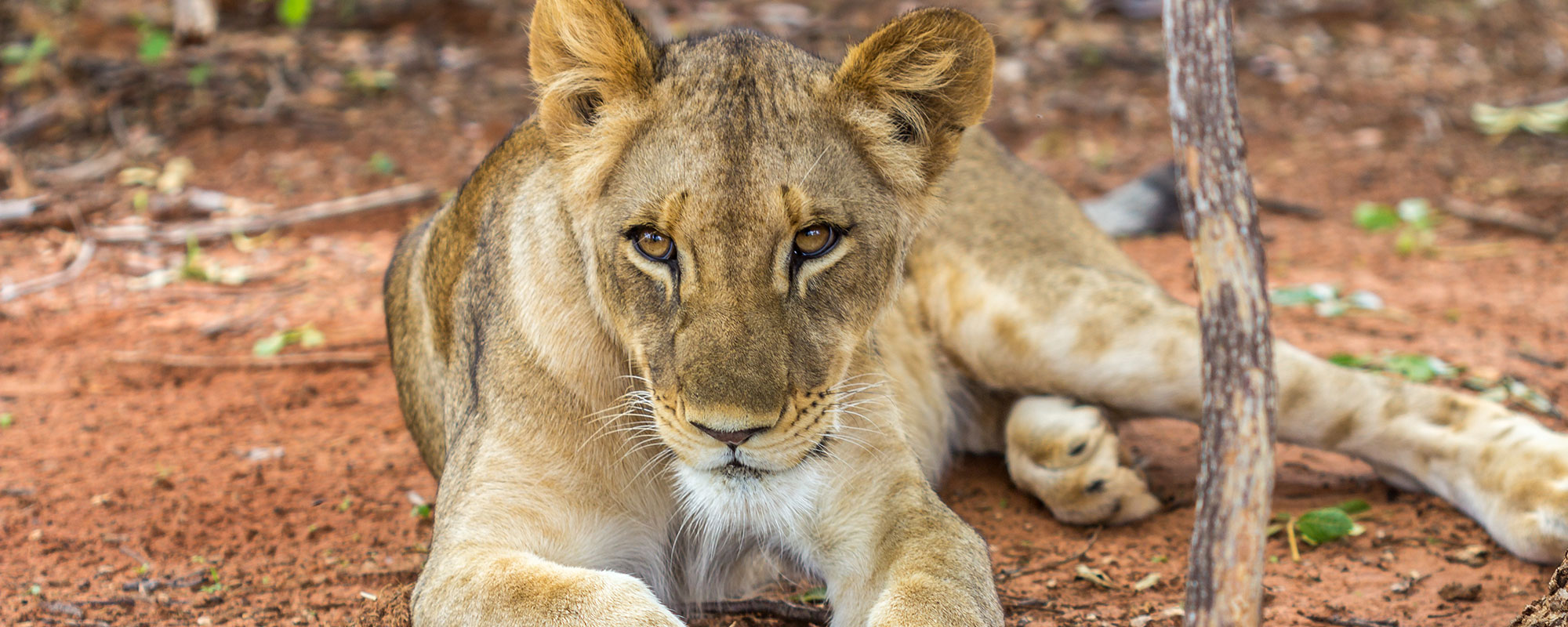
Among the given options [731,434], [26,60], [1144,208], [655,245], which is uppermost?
[655,245]

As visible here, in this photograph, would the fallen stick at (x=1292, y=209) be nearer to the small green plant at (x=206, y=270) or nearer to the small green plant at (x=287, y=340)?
the small green plant at (x=287, y=340)

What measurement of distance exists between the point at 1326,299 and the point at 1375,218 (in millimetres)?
1868

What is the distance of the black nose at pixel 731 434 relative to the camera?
2.39 meters

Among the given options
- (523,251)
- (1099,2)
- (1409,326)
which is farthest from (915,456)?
(1099,2)

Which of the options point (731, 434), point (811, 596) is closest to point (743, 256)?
point (731, 434)

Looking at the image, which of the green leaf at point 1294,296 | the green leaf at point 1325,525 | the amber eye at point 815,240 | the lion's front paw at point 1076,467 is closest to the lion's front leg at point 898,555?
the amber eye at point 815,240

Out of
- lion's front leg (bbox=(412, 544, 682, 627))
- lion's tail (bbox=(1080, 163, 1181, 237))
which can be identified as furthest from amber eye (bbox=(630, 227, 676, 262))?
lion's tail (bbox=(1080, 163, 1181, 237))

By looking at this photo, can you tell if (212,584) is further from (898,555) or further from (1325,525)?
(1325,525)

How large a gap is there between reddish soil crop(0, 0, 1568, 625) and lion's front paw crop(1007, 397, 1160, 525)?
7 cm

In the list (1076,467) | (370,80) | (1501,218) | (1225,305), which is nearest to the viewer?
(1225,305)

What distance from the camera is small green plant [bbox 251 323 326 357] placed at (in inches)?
215

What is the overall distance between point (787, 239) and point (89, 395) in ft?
12.0

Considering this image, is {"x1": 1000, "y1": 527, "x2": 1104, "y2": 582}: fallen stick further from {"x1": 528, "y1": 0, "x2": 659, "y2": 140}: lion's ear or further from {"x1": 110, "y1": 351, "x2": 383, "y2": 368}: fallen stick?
{"x1": 110, "y1": 351, "x2": 383, "y2": 368}: fallen stick

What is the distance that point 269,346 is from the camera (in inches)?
215
